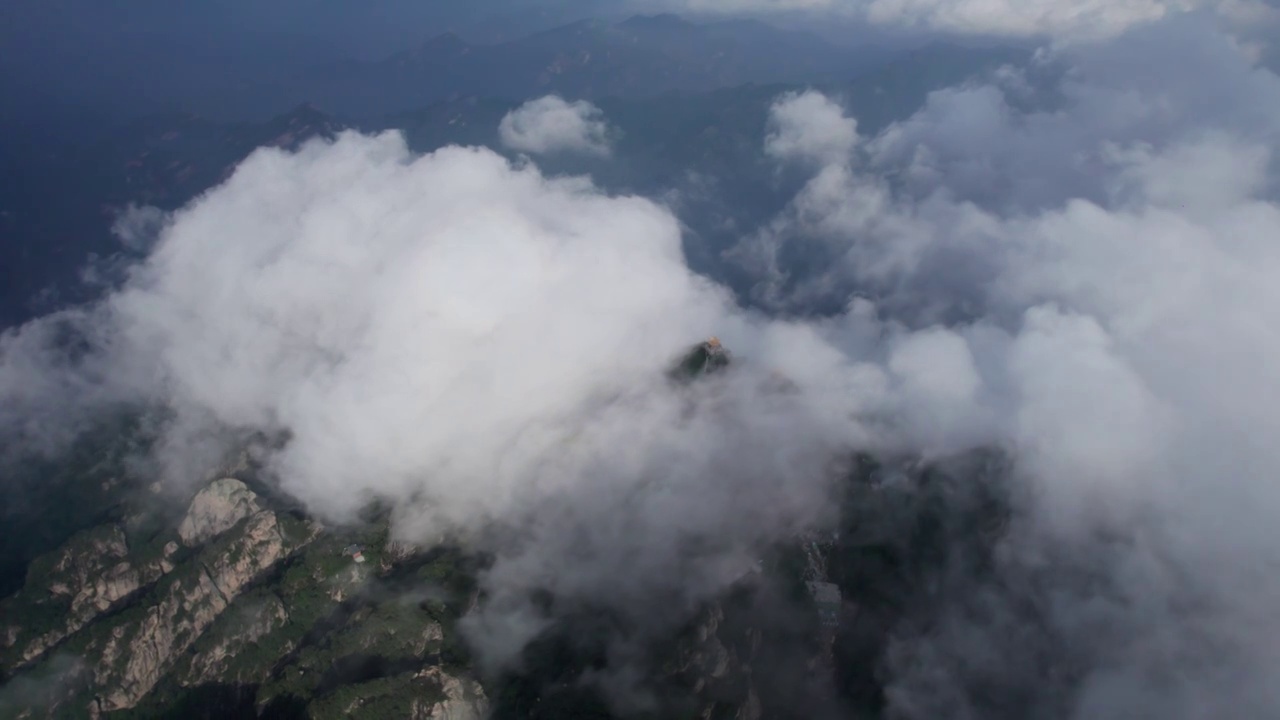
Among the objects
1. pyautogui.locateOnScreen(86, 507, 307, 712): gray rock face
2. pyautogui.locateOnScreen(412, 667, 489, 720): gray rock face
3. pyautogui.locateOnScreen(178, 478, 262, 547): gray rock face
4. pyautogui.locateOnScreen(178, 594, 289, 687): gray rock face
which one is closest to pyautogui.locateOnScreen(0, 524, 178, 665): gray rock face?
pyautogui.locateOnScreen(178, 478, 262, 547): gray rock face

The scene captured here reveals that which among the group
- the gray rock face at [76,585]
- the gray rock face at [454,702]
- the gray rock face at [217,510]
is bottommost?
the gray rock face at [76,585]

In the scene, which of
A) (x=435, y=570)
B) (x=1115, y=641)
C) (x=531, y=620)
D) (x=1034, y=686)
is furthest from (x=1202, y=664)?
(x=435, y=570)

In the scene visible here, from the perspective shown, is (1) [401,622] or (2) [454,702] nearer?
(2) [454,702]

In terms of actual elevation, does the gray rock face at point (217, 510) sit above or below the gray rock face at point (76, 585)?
above

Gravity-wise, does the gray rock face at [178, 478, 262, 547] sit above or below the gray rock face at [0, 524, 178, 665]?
above

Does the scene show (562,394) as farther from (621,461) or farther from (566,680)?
(566,680)

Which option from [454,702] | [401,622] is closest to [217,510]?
[401,622]

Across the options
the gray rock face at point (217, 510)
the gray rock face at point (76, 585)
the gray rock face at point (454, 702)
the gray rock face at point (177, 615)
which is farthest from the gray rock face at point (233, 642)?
the gray rock face at point (454, 702)

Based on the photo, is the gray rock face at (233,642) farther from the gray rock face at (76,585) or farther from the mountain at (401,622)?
the gray rock face at (76,585)

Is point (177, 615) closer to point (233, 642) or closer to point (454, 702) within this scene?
point (233, 642)

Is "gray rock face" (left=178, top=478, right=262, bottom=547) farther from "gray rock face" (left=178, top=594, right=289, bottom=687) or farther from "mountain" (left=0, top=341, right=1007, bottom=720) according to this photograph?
"gray rock face" (left=178, top=594, right=289, bottom=687)
